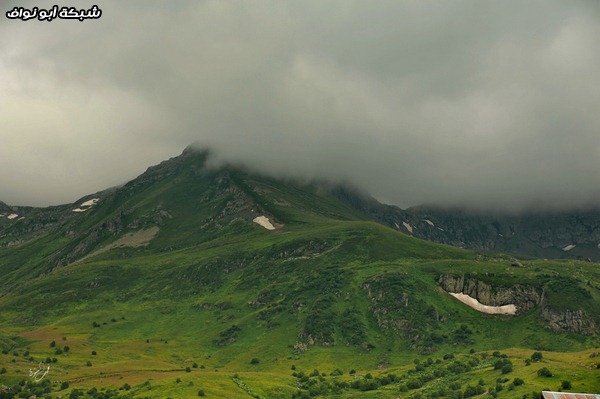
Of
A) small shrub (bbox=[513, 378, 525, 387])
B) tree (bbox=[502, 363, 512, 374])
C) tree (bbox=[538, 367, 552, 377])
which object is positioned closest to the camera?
small shrub (bbox=[513, 378, 525, 387])

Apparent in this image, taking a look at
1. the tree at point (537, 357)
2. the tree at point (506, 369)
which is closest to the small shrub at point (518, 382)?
the tree at point (506, 369)

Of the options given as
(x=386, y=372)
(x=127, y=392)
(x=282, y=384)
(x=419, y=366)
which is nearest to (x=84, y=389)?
(x=127, y=392)

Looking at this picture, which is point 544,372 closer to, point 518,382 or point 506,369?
point 518,382

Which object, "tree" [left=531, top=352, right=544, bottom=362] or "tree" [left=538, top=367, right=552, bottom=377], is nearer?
"tree" [left=538, top=367, right=552, bottom=377]

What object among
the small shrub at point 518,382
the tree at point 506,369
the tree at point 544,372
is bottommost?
the tree at point 506,369

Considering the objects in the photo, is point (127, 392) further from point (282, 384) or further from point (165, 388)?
point (282, 384)

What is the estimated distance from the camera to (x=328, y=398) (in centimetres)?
14512

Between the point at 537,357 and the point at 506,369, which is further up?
the point at 537,357

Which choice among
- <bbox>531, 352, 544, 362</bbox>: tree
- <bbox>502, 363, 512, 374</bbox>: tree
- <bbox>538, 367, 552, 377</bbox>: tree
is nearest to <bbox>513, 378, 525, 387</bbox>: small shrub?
<bbox>538, 367, 552, 377</bbox>: tree

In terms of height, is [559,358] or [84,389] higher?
[559,358]

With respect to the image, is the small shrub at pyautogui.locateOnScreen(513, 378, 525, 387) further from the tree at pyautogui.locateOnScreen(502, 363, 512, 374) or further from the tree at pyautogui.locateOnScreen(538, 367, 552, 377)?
the tree at pyautogui.locateOnScreen(502, 363, 512, 374)

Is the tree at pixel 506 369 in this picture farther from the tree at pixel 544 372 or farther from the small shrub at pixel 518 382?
the small shrub at pixel 518 382

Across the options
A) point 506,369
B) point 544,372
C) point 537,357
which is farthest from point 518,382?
point 537,357

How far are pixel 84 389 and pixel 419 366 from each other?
372 ft
